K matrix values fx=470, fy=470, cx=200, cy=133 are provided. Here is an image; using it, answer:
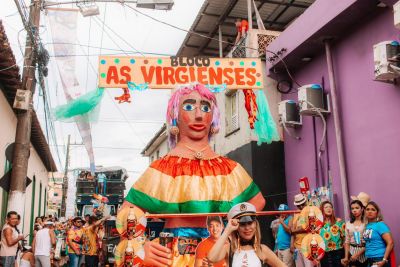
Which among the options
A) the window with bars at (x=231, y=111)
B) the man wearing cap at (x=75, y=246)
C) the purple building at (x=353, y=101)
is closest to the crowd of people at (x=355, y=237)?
the purple building at (x=353, y=101)

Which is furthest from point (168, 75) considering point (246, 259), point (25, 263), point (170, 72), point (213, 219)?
point (25, 263)

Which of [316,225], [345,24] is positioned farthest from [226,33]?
[316,225]

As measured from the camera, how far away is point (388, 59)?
707 centimetres

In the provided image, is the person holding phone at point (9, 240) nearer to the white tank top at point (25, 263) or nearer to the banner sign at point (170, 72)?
the white tank top at point (25, 263)

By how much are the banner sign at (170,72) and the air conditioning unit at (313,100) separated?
14.5 ft

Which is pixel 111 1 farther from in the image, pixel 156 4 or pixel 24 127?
pixel 24 127

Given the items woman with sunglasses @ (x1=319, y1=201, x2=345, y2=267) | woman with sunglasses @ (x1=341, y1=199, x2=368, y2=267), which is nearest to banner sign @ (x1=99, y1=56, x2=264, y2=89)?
woman with sunglasses @ (x1=319, y1=201, x2=345, y2=267)

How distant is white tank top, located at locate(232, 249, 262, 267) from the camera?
3.34m

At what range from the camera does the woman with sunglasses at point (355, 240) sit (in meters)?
6.36

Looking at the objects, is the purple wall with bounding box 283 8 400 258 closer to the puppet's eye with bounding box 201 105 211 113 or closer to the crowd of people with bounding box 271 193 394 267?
the crowd of people with bounding box 271 193 394 267

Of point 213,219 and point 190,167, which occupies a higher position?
point 190,167

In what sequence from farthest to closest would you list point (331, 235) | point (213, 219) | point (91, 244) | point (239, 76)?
1. point (91, 244)
2. point (331, 235)
3. point (239, 76)
4. point (213, 219)

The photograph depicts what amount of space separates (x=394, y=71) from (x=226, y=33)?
8.09 meters

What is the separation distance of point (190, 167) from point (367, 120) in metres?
5.01
